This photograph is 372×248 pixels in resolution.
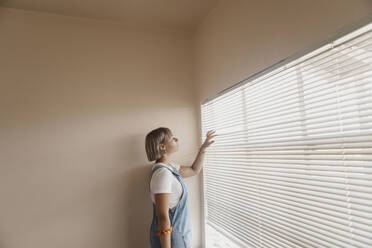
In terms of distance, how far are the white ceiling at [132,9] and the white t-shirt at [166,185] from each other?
1195 millimetres

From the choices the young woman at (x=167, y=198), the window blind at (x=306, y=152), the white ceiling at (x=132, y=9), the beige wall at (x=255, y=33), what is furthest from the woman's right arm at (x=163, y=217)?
the white ceiling at (x=132, y=9)

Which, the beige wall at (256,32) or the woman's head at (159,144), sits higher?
the beige wall at (256,32)

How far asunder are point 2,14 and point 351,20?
83.6 inches

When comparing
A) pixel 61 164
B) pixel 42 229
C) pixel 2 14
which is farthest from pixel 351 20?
pixel 2 14

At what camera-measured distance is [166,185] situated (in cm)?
131

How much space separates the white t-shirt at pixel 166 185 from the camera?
131 cm

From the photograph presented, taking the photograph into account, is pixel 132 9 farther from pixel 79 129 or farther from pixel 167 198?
pixel 167 198

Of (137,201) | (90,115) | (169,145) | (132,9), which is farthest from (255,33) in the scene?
(137,201)

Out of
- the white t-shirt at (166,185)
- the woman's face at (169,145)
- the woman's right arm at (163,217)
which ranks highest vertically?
the woman's face at (169,145)

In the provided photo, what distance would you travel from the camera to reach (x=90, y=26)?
1766mm

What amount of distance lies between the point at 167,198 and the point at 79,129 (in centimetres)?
87

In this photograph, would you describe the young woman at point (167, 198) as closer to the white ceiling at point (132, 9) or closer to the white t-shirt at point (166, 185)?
the white t-shirt at point (166, 185)

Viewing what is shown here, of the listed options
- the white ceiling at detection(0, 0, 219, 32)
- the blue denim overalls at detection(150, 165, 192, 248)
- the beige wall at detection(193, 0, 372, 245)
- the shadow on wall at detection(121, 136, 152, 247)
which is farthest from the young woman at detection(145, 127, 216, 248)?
the white ceiling at detection(0, 0, 219, 32)

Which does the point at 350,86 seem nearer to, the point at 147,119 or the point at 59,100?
the point at 147,119
